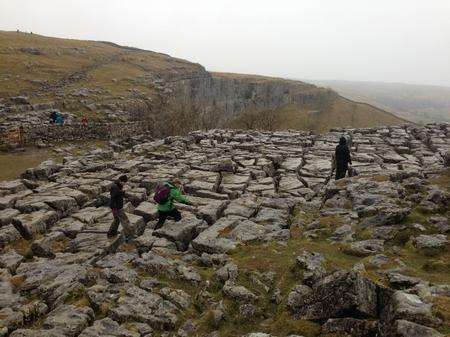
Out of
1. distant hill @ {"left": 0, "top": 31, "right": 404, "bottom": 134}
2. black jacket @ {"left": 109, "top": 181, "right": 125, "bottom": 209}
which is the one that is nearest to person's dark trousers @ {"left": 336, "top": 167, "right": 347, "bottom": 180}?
black jacket @ {"left": 109, "top": 181, "right": 125, "bottom": 209}

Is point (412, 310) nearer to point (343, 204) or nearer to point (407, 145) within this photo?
point (343, 204)

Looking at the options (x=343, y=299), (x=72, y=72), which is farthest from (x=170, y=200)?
(x=72, y=72)

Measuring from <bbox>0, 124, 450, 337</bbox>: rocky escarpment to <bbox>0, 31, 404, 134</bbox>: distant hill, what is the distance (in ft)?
130

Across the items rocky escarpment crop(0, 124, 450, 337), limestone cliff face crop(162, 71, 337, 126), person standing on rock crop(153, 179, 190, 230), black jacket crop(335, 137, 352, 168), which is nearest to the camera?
rocky escarpment crop(0, 124, 450, 337)

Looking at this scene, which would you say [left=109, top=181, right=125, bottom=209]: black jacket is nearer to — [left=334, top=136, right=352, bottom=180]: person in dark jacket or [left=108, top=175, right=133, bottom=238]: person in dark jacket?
[left=108, top=175, right=133, bottom=238]: person in dark jacket

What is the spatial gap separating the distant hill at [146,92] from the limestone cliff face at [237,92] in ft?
1.05

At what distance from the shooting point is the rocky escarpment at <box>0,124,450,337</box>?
10297 mm

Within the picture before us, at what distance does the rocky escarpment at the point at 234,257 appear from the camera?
33.8ft

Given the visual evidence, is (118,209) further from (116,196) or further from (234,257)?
(234,257)

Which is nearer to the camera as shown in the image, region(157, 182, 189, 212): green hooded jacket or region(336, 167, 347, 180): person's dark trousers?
region(157, 182, 189, 212): green hooded jacket

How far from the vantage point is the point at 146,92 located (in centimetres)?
8406

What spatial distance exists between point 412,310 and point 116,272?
972 cm

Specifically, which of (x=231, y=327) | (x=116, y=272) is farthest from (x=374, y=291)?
(x=116, y=272)

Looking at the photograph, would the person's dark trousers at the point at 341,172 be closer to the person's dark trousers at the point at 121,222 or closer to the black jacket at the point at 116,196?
the person's dark trousers at the point at 121,222
